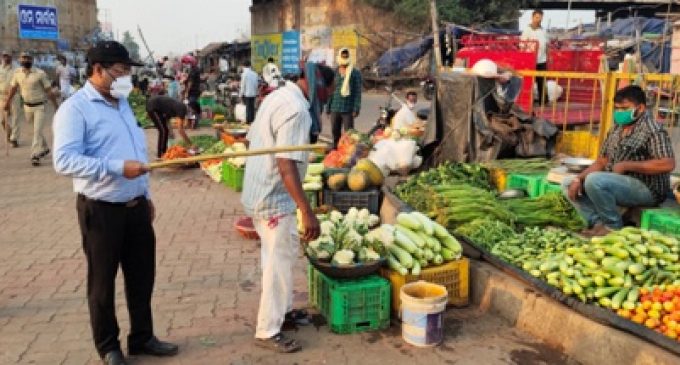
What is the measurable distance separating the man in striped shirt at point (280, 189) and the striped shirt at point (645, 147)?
9.65 feet

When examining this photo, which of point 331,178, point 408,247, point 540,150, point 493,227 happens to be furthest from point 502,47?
point 408,247

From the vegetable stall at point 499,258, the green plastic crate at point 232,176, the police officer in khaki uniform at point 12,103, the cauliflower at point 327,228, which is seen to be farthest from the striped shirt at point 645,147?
the police officer in khaki uniform at point 12,103

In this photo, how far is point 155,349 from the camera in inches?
157

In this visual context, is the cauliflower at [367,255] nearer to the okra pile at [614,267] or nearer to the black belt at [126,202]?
the okra pile at [614,267]

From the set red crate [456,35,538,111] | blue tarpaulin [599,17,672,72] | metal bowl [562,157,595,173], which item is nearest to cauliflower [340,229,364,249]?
metal bowl [562,157,595,173]

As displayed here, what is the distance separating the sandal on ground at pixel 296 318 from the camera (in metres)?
4.50

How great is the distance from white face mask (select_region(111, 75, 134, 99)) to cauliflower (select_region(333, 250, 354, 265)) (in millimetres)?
1849

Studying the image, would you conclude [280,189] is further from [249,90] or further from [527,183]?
[249,90]

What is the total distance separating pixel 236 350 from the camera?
4133 mm

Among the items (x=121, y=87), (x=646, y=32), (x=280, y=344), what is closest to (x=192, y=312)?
(x=280, y=344)

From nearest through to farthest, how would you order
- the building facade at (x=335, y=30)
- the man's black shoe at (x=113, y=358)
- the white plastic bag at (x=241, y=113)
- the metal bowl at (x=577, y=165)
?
the man's black shoe at (x=113, y=358) < the metal bowl at (x=577, y=165) < the white plastic bag at (x=241, y=113) < the building facade at (x=335, y=30)

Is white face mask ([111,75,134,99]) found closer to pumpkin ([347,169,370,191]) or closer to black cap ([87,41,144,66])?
black cap ([87,41,144,66])

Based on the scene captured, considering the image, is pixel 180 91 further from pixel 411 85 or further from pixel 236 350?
pixel 236 350

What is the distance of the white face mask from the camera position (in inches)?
139
